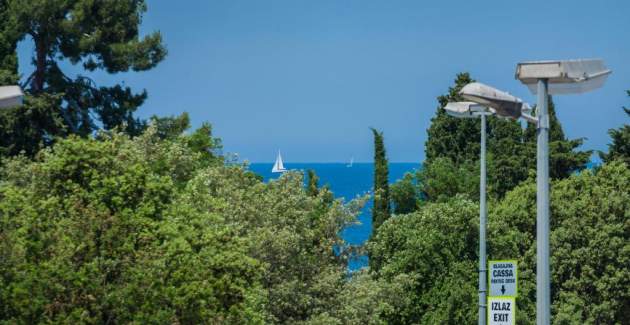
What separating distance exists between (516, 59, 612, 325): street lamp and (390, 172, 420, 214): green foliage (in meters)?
58.4

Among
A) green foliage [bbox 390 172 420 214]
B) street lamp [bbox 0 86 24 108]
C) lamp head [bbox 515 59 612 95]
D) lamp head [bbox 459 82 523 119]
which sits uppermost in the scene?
green foliage [bbox 390 172 420 214]

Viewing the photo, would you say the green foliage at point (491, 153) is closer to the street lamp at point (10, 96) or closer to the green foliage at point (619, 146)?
the green foliage at point (619, 146)

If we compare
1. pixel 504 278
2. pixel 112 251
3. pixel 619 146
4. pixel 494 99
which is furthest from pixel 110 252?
pixel 619 146

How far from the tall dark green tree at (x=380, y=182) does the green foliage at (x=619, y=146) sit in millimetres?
11242

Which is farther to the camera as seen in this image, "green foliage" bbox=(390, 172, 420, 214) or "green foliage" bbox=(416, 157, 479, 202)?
"green foliage" bbox=(390, 172, 420, 214)

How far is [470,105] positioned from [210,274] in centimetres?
735

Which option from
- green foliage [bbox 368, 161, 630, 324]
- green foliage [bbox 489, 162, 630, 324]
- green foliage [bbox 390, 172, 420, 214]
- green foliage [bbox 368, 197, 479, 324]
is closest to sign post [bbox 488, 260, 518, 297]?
green foliage [bbox 368, 161, 630, 324]

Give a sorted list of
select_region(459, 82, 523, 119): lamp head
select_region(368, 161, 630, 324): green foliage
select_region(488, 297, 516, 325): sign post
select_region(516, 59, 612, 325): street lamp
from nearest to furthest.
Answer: select_region(459, 82, 523, 119): lamp head → select_region(516, 59, 612, 325): street lamp → select_region(488, 297, 516, 325): sign post → select_region(368, 161, 630, 324): green foliage

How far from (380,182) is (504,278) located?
4375cm

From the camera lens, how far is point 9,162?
43.2 meters

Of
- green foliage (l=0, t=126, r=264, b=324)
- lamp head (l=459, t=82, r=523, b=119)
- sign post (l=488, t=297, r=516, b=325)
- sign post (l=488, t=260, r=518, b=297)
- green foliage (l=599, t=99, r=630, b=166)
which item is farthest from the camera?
green foliage (l=599, t=99, r=630, b=166)

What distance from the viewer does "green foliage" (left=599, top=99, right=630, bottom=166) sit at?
68.1 m

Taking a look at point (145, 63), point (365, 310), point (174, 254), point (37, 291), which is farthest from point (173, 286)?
point (145, 63)

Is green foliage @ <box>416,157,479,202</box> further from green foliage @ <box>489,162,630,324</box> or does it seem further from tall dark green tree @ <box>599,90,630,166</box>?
green foliage @ <box>489,162,630,324</box>
